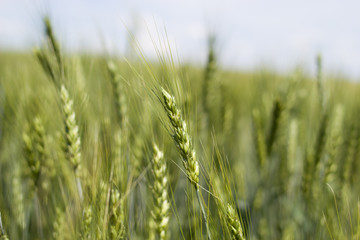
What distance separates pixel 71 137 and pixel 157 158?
359 millimetres

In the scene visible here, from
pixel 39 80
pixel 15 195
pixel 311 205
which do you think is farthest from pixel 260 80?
pixel 15 195

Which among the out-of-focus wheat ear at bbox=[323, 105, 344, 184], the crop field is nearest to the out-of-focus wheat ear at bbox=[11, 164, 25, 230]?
the crop field

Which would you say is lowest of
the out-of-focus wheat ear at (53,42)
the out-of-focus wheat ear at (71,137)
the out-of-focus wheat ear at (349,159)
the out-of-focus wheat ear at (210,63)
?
the out-of-focus wheat ear at (349,159)

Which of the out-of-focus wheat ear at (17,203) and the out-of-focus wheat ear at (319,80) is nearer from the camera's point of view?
the out-of-focus wheat ear at (17,203)

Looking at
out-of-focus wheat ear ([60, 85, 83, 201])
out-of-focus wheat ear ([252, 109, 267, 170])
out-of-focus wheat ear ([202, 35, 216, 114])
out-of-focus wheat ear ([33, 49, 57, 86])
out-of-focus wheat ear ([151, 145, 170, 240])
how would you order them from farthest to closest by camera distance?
1. out-of-focus wheat ear ([202, 35, 216, 114])
2. out-of-focus wheat ear ([252, 109, 267, 170])
3. out-of-focus wheat ear ([33, 49, 57, 86])
4. out-of-focus wheat ear ([60, 85, 83, 201])
5. out-of-focus wheat ear ([151, 145, 170, 240])

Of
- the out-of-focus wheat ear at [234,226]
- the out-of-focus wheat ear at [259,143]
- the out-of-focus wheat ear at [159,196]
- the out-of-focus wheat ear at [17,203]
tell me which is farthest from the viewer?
the out-of-focus wheat ear at [259,143]

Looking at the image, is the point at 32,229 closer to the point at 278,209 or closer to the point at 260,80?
the point at 278,209

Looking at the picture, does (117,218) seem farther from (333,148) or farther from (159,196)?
(333,148)

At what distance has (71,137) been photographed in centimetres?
97

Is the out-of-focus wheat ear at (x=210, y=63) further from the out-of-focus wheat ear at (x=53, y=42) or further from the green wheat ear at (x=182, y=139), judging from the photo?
the green wheat ear at (x=182, y=139)

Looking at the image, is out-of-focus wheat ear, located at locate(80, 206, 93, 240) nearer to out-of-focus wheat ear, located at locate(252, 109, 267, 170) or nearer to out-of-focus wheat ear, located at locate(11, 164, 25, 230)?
out-of-focus wheat ear, located at locate(11, 164, 25, 230)

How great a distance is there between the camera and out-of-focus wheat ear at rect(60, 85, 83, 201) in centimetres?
97

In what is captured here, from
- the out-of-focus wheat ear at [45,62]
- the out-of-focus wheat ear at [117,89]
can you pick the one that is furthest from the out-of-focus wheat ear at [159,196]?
the out-of-focus wheat ear at [117,89]

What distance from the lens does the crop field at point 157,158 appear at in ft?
2.64
